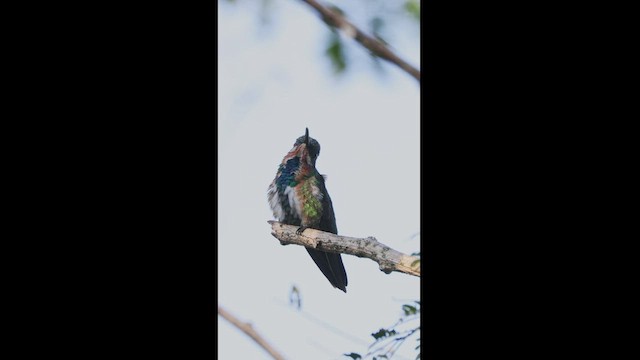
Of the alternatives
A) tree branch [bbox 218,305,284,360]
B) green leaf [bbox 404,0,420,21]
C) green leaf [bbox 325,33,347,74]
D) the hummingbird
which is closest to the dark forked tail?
the hummingbird

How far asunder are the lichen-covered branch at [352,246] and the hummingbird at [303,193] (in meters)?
0.01

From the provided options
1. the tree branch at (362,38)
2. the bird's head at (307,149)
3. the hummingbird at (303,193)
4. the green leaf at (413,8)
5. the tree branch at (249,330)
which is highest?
the green leaf at (413,8)

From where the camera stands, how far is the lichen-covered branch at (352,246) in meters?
1.41

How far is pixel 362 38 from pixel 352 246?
0.37 m

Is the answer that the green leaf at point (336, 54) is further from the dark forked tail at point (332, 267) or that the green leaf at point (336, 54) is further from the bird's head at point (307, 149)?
the dark forked tail at point (332, 267)

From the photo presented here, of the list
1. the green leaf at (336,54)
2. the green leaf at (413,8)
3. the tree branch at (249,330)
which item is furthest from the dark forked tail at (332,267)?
the green leaf at (413,8)

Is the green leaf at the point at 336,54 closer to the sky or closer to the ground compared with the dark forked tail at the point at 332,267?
closer to the sky

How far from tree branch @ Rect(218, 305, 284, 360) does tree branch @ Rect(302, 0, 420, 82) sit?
0.51 metres

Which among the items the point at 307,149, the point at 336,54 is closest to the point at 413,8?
the point at 336,54

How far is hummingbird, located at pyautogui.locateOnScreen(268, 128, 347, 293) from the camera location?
4.88ft
